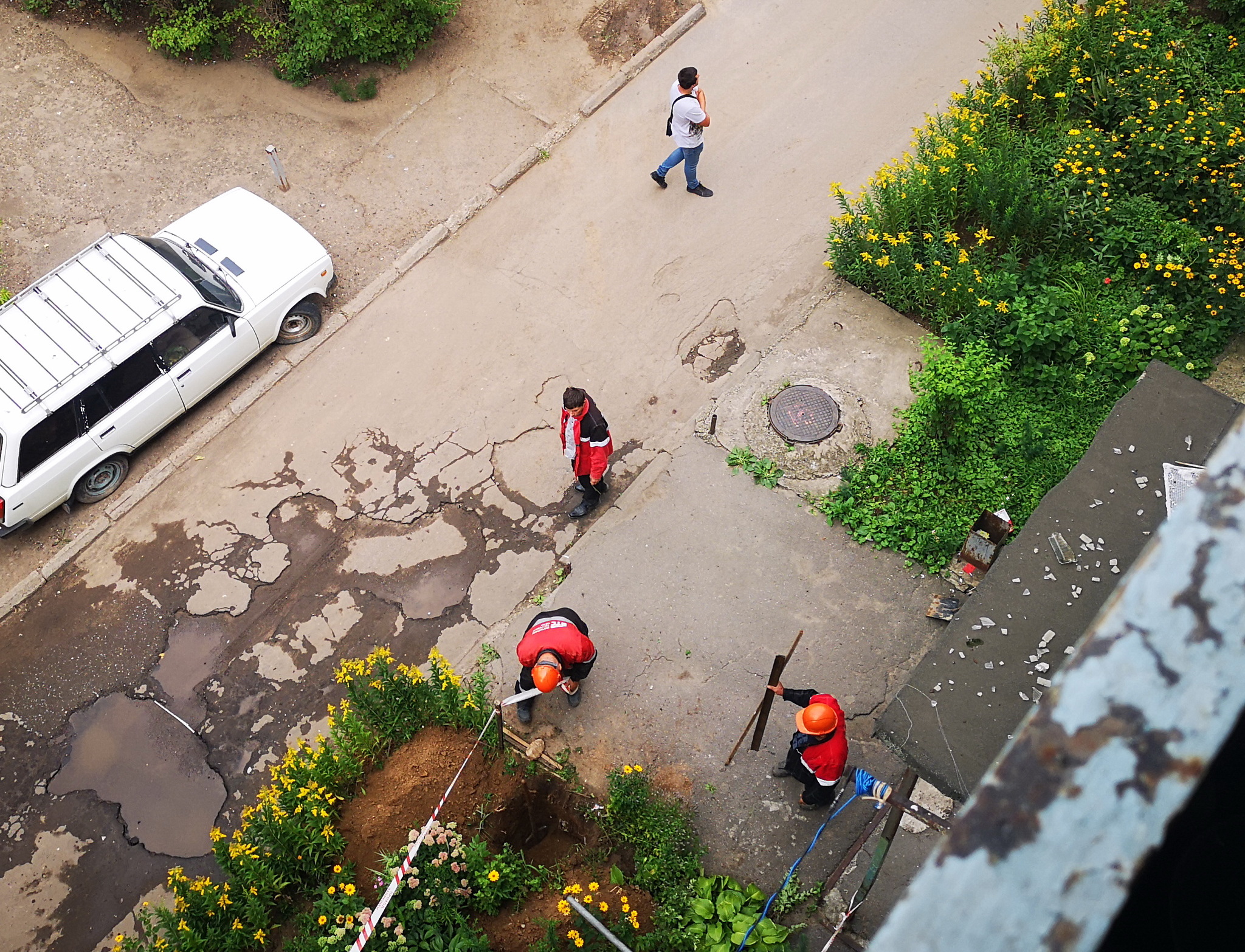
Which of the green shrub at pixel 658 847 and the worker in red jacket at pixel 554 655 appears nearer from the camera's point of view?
the green shrub at pixel 658 847

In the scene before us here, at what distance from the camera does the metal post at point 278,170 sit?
11095 millimetres

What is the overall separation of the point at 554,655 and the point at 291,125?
875 centimetres

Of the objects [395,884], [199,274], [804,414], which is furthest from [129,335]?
[804,414]

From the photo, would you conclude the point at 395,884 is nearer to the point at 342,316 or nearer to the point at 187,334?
the point at 187,334

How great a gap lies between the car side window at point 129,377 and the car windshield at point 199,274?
867 mm

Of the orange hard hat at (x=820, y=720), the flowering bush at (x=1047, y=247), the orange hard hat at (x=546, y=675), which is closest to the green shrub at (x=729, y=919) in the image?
the orange hard hat at (x=820, y=720)

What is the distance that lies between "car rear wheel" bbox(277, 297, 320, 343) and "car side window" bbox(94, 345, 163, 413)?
1.45 meters

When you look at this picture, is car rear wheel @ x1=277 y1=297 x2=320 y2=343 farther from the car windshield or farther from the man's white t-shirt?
the man's white t-shirt

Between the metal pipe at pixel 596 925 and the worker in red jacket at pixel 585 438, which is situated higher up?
the worker in red jacket at pixel 585 438

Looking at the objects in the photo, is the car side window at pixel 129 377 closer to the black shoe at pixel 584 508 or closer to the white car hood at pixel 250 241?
the white car hood at pixel 250 241

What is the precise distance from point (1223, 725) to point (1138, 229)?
31.4 feet

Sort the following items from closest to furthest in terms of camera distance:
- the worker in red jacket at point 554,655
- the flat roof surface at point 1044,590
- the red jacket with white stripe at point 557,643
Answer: the flat roof surface at point 1044,590, the worker in red jacket at point 554,655, the red jacket with white stripe at point 557,643

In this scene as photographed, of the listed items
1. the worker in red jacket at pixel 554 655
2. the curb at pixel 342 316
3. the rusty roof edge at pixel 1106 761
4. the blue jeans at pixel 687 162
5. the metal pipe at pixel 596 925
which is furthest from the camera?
the blue jeans at pixel 687 162

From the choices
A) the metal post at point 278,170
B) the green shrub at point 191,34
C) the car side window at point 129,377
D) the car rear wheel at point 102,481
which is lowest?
the car rear wheel at point 102,481
